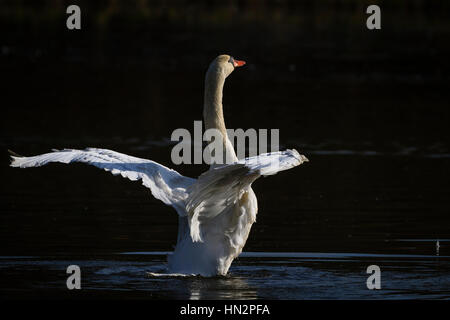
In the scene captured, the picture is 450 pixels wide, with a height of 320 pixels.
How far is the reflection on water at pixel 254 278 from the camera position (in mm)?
11648

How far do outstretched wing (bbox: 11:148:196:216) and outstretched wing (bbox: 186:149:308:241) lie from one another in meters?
0.26

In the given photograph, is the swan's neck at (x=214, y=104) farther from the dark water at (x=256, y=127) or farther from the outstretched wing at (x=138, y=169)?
the dark water at (x=256, y=127)

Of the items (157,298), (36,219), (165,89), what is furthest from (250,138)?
(157,298)

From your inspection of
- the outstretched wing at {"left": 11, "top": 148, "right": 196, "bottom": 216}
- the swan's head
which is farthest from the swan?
the swan's head

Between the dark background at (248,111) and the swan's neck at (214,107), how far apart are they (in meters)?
2.30

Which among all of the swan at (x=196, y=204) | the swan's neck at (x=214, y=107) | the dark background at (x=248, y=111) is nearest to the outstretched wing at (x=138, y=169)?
the swan at (x=196, y=204)

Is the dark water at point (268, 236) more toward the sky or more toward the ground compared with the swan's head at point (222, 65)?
more toward the ground

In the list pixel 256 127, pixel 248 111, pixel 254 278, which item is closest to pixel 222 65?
pixel 254 278

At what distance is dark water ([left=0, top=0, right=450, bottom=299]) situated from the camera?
42.2ft

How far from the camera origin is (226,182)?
11.4 meters

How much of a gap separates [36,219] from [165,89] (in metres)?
18.2

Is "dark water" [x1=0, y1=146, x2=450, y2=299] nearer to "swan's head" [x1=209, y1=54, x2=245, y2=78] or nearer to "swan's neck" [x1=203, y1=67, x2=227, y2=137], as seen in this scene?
"swan's neck" [x1=203, y1=67, x2=227, y2=137]

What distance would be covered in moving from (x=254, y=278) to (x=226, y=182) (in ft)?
5.48

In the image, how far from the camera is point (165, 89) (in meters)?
33.8
